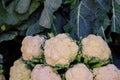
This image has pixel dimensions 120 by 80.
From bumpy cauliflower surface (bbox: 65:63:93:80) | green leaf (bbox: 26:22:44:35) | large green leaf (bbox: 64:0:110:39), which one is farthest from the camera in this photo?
green leaf (bbox: 26:22:44:35)

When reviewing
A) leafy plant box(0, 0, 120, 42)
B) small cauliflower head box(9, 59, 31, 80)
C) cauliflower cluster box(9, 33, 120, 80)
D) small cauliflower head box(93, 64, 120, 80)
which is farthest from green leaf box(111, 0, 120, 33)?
small cauliflower head box(9, 59, 31, 80)

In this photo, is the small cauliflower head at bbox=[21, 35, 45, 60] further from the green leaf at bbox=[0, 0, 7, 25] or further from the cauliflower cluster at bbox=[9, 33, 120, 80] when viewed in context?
the green leaf at bbox=[0, 0, 7, 25]

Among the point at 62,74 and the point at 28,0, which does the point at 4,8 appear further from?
the point at 62,74

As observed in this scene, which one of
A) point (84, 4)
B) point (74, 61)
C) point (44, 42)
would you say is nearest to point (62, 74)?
point (74, 61)

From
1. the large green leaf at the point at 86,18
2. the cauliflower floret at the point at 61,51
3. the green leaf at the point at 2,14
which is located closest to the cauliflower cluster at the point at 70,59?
the cauliflower floret at the point at 61,51

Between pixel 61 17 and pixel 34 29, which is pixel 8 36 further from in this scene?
pixel 61 17

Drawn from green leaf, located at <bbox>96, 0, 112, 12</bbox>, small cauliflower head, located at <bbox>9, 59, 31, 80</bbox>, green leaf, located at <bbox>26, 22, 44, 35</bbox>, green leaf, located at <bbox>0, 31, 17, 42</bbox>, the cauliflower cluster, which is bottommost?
small cauliflower head, located at <bbox>9, 59, 31, 80</bbox>

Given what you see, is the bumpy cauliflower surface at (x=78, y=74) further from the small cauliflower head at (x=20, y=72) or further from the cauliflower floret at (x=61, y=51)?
the small cauliflower head at (x=20, y=72)

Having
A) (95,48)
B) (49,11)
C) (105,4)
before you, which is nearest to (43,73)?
(95,48)

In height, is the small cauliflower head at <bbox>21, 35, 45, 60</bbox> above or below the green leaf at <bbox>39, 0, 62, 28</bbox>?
below
